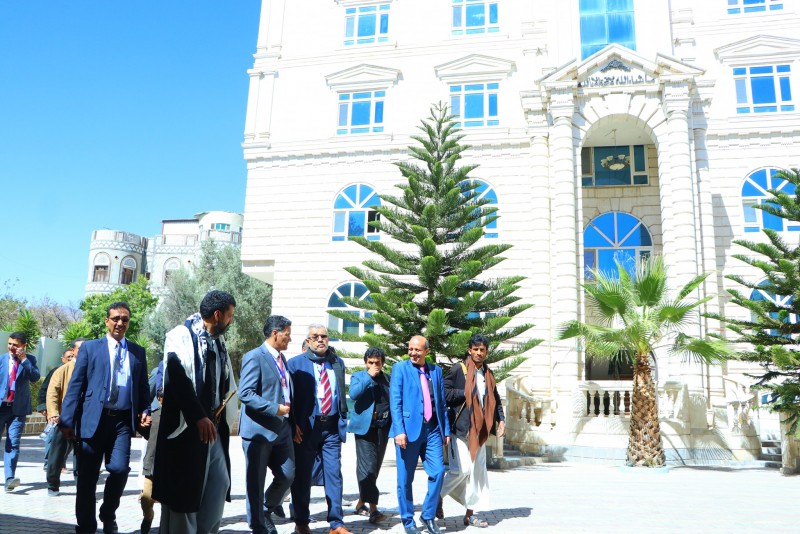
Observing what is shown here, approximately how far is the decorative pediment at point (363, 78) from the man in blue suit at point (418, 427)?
57.4ft

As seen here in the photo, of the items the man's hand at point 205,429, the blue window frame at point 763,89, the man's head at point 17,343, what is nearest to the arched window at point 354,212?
the blue window frame at point 763,89

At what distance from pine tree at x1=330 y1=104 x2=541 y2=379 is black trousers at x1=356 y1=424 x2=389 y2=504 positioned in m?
6.32

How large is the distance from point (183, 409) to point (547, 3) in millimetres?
20811

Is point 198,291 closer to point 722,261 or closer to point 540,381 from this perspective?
point 540,381

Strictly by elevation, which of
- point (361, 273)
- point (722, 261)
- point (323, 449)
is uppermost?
point (722, 261)

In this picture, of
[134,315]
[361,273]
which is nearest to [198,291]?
[134,315]

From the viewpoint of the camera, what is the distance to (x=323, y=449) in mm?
6070

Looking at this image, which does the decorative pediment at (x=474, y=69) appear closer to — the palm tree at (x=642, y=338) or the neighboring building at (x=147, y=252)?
the palm tree at (x=642, y=338)

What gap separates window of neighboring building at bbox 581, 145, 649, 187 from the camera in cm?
2053

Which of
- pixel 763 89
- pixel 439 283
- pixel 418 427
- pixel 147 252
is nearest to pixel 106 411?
pixel 418 427

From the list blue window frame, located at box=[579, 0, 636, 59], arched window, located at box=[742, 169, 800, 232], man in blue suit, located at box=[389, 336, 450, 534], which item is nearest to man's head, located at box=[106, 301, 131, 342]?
man in blue suit, located at box=[389, 336, 450, 534]

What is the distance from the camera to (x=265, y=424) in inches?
211

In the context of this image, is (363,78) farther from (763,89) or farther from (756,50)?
(763,89)

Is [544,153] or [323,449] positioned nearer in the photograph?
[323,449]
